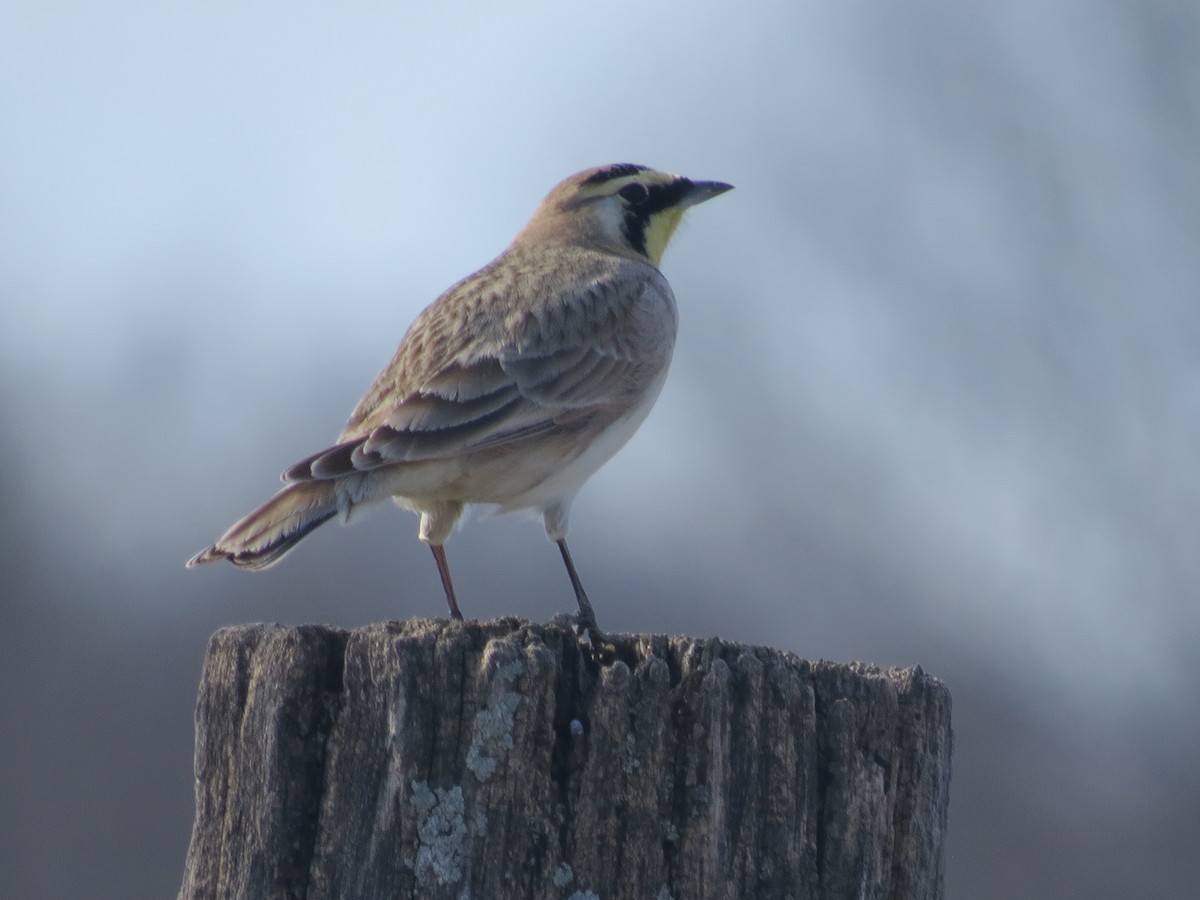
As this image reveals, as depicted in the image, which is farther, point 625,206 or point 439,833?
point 625,206

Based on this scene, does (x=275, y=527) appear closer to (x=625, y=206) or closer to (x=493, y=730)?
(x=493, y=730)

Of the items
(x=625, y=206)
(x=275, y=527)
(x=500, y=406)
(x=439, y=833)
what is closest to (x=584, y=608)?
(x=275, y=527)

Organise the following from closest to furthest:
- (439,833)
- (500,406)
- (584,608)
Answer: (439,833) < (584,608) < (500,406)

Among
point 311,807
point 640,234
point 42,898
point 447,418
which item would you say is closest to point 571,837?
point 311,807

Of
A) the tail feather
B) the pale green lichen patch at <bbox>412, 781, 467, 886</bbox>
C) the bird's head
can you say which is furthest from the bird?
the pale green lichen patch at <bbox>412, 781, 467, 886</bbox>

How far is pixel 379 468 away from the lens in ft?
20.0

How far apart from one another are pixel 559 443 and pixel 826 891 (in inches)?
124

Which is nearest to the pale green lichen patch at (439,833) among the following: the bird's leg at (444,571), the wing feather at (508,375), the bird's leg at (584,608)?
the bird's leg at (584,608)

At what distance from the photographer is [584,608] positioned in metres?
5.65

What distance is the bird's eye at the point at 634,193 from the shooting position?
8977 millimetres

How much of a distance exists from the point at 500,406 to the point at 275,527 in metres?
1.26

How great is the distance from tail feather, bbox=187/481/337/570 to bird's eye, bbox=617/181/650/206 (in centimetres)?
349

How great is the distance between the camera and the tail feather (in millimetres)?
5684

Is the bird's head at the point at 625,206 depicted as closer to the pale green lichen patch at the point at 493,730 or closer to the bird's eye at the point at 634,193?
the bird's eye at the point at 634,193
